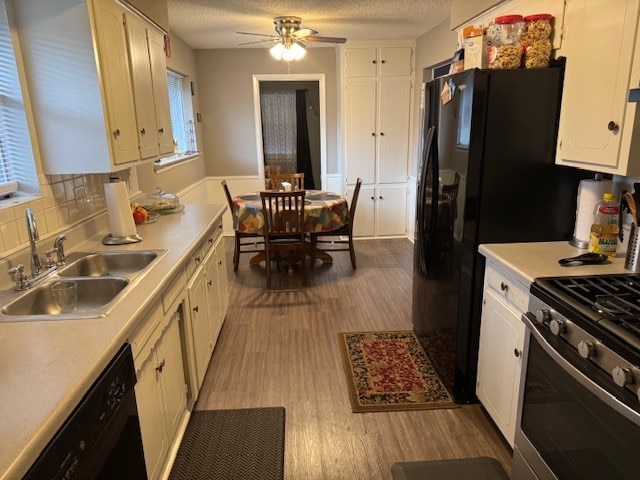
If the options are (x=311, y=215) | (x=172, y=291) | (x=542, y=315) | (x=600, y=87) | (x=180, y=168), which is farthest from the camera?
(x=180, y=168)

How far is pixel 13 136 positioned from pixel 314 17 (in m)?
2.93

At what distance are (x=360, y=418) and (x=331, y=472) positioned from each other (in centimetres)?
41

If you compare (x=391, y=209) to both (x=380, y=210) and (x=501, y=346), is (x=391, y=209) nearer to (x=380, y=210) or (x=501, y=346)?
(x=380, y=210)

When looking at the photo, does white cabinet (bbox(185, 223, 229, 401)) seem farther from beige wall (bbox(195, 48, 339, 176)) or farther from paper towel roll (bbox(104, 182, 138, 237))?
beige wall (bbox(195, 48, 339, 176))

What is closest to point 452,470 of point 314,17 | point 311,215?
point 311,215

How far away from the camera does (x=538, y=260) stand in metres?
1.93

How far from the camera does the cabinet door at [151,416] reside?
5.13 ft

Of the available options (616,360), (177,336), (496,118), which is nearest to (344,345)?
(177,336)

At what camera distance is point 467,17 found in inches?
110

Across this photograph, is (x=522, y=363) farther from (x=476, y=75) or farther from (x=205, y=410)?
(x=205, y=410)

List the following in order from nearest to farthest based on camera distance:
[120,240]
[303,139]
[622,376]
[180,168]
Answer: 1. [622,376]
2. [120,240]
3. [180,168]
4. [303,139]

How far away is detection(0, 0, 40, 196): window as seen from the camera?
1.96 m

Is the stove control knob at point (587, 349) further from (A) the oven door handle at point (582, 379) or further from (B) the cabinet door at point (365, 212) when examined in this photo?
(B) the cabinet door at point (365, 212)

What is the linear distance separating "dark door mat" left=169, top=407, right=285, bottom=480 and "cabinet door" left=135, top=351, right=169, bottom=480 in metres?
0.26
